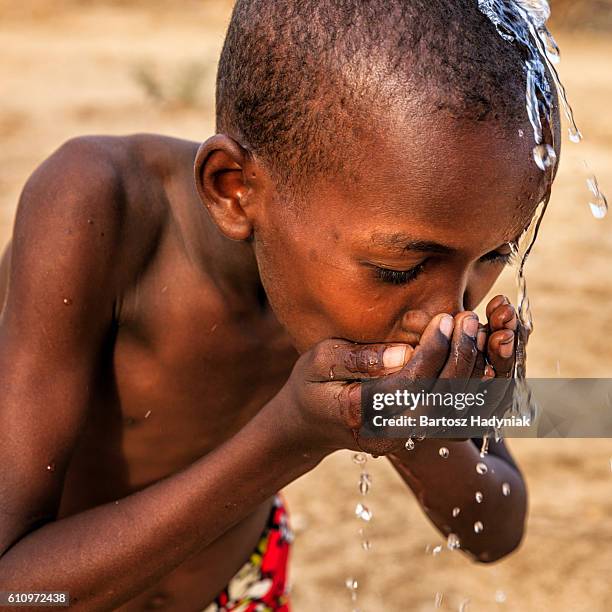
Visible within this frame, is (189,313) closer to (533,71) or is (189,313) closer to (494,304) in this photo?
(494,304)

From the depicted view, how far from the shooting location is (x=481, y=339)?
1.62 meters

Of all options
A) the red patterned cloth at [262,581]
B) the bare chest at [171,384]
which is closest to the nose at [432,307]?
the bare chest at [171,384]

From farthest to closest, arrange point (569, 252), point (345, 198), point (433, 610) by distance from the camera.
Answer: point (569, 252) → point (433, 610) → point (345, 198)

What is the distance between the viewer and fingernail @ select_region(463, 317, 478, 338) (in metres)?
1.56

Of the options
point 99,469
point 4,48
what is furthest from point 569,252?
point 4,48

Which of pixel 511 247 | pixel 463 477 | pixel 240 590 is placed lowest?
pixel 240 590

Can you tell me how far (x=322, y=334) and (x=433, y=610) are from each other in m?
1.88

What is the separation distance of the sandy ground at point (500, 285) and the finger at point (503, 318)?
204 centimetres

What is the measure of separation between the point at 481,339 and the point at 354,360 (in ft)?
0.63

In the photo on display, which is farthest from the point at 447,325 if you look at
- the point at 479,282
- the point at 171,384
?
the point at 171,384

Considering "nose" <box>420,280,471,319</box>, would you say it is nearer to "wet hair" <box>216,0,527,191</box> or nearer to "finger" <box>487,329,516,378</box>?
"finger" <box>487,329,516,378</box>

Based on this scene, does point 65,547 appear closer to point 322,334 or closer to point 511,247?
point 322,334

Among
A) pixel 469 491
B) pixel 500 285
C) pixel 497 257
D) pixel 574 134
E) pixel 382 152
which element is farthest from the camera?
pixel 500 285

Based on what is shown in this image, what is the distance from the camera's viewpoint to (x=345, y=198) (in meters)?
1.70
